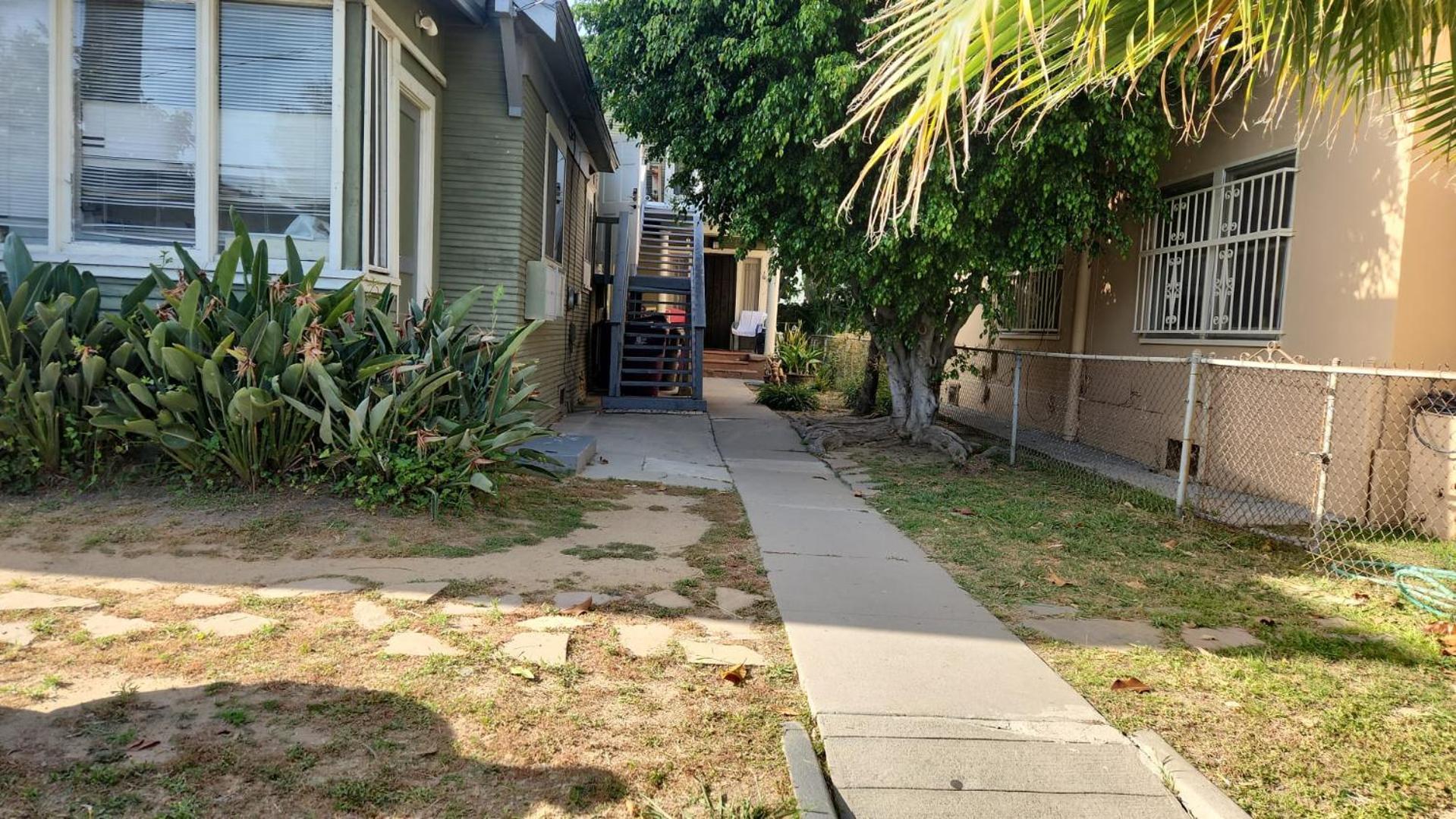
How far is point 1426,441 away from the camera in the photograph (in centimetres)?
659

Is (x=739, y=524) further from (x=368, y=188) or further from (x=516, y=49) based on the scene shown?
(x=516, y=49)

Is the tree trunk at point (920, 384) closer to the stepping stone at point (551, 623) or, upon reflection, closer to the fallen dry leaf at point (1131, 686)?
the fallen dry leaf at point (1131, 686)

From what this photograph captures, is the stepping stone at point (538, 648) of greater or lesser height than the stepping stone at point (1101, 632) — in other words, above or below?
above

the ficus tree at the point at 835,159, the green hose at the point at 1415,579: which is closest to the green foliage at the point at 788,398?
the ficus tree at the point at 835,159

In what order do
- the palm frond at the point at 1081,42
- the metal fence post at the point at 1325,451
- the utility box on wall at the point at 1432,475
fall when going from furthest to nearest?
the utility box on wall at the point at 1432,475
the metal fence post at the point at 1325,451
the palm frond at the point at 1081,42

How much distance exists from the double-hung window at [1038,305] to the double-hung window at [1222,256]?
1711mm

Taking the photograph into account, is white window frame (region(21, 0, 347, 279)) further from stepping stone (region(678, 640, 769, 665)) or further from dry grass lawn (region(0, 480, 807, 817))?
stepping stone (region(678, 640, 769, 665))

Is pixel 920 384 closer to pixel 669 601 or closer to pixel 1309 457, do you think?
Answer: pixel 1309 457

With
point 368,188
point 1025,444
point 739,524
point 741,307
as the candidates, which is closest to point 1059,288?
point 1025,444

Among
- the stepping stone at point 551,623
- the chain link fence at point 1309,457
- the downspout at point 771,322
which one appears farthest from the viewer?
the downspout at point 771,322

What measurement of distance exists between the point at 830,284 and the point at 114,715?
7973 millimetres

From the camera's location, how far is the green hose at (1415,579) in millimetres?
4941

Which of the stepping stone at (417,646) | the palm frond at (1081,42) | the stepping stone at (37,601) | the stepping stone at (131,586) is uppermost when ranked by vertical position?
the palm frond at (1081,42)

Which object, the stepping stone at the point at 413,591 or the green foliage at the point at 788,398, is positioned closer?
the stepping stone at the point at 413,591
